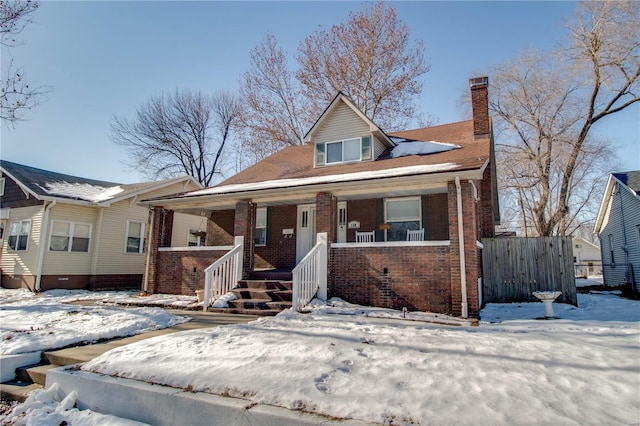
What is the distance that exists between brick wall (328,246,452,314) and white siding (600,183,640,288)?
1268 cm

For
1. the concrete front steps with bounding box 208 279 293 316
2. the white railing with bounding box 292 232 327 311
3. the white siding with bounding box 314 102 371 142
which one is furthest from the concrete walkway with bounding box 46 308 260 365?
the white siding with bounding box 314 102 371 142

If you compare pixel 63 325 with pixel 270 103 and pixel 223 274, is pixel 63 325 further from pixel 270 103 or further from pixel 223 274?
pixel 270 103

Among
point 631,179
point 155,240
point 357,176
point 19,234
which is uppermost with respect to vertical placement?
point 631,179

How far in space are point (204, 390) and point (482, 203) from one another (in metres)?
10.9

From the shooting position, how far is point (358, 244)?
9484 mm

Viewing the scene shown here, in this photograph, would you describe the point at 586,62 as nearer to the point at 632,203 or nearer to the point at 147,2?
the point at 632,203

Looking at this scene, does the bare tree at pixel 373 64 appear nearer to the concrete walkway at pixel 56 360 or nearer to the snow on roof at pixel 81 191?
the snow on roof at pixel 81 191

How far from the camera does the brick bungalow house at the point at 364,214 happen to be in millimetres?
8523

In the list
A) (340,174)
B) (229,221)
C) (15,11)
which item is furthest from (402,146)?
(15,11)

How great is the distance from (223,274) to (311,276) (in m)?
2.52

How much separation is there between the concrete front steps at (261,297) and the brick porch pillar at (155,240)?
3.74 m

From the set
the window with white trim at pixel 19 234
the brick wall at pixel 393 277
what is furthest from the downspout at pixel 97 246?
the brick wall at pixel 393 277

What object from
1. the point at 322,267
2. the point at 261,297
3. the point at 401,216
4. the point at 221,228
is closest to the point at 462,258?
the point at 401,216

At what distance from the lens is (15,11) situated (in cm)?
1048
